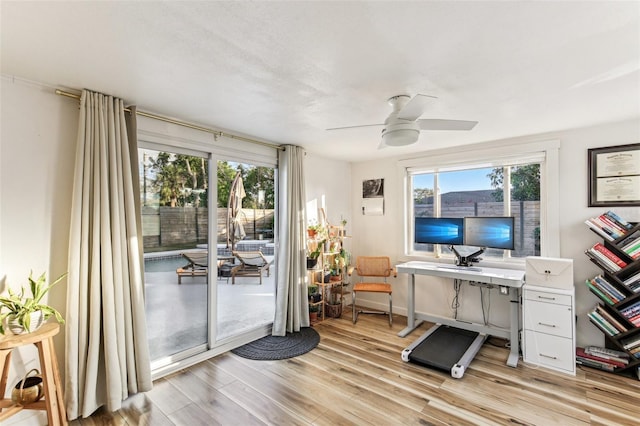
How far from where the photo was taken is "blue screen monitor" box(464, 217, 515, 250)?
11.3ft

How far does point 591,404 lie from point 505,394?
613 mm

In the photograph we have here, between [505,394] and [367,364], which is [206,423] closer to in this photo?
[367,364]

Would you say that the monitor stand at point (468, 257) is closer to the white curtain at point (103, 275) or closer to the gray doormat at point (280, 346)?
the gray doormat at point (280, 346)

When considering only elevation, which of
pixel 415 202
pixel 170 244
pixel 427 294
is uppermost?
pixel 415 202

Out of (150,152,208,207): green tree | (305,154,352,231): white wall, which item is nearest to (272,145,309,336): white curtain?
(305,154,352,231): white wall

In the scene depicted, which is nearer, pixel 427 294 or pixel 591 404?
pixel 591 404

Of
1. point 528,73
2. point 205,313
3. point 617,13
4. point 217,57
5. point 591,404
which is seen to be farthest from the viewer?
point 205,313

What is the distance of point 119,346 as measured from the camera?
90.7 inches

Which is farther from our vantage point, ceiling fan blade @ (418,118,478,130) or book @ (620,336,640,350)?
book @ (620,336,640,350)

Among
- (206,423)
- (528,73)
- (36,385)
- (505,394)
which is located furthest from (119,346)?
(528,73)

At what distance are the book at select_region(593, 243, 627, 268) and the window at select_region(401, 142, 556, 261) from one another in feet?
1.79

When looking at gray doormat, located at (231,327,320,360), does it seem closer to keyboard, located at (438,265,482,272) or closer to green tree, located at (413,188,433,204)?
keyboard, located at (438,265,482,272)

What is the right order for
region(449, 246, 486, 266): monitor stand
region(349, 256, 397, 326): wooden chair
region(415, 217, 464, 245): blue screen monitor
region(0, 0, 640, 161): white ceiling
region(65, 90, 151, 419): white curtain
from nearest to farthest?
region(0, 0, 640, 161): white ceiling < region(65, 90, 151, 419): white curtain < region(449, 246, 486, 266): monitor stand < region(415, 217, 464, 245): blue screen monitor < region(349, 256, 397, 326): wooden chair

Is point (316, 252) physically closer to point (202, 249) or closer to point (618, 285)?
point (202, 249)
